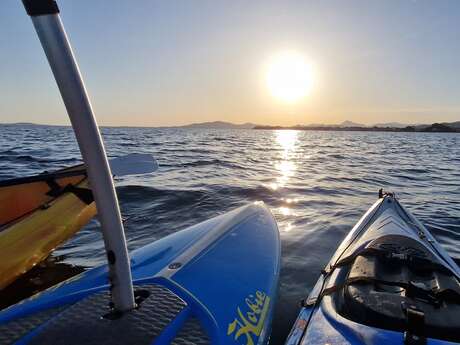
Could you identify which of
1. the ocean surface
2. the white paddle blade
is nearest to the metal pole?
the white paddle blade

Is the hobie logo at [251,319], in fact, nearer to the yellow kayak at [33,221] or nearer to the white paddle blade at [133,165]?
the yellow kayak at [33,221]

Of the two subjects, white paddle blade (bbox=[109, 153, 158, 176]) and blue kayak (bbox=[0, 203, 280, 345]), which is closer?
blue kayak (bbox=[0, 203, 280, 345])

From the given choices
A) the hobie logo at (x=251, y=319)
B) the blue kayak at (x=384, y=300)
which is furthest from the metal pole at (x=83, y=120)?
the blue kayak at (x=384, y=300)

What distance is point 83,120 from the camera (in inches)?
53.4

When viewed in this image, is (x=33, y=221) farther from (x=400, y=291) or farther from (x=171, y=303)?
(x=400, y=291)

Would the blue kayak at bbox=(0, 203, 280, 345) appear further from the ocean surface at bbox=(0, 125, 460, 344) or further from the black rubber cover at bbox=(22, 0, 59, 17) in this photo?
the black rubber cover at bbox=(22, 0, 59, 17)

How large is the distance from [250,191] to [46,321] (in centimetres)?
868

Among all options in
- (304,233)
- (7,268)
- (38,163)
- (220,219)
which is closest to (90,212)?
(7,268)

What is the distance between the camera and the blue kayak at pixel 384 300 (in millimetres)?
2158

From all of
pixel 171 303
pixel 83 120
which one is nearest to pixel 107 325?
pixel 171 303

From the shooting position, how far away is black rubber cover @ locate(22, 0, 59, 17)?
4.01 feet

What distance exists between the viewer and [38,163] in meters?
15.6

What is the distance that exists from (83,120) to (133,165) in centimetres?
281

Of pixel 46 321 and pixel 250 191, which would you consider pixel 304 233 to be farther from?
pixel 46 321
